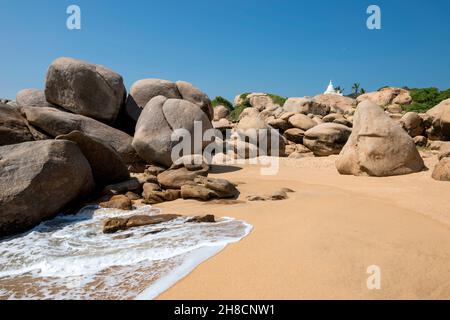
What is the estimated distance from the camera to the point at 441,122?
13602mm

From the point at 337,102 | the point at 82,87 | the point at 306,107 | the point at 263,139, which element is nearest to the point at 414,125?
the point at 263,139

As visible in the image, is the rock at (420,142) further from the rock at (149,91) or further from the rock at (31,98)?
the rock at (31,98)

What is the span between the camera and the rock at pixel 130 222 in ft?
14.5

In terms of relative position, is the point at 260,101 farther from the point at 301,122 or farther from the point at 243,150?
the point at 243,150

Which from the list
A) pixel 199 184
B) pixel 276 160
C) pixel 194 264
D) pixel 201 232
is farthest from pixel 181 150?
pixel 194 264

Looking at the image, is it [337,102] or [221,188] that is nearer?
[221,188]

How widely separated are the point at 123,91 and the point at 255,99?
38526 millimetres

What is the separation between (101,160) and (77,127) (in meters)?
2.58

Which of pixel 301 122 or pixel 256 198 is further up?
pixel 301 122

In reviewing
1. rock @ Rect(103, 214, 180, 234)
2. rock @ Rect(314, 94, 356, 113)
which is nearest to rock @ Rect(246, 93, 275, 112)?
rock @ Rect(314, 94, 356, 113)

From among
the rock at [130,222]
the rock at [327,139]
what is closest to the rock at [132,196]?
the rock at [130,222]

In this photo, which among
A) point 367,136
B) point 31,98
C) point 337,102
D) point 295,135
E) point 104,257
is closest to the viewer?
point 104,257

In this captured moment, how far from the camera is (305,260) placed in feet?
9.53

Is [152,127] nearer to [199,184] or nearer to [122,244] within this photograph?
[199,184]
